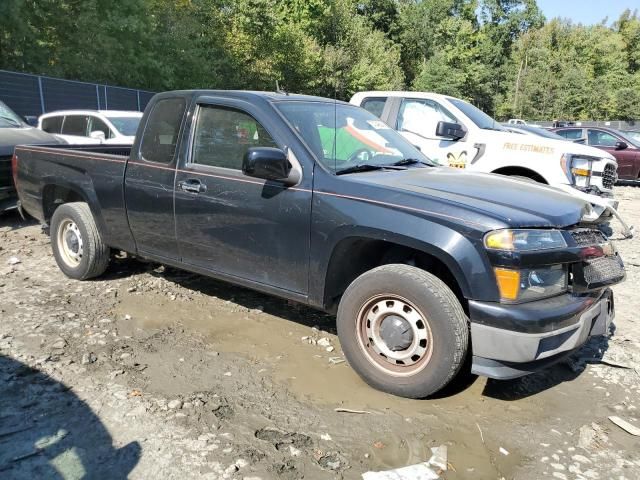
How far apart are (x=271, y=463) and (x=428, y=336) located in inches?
45.3

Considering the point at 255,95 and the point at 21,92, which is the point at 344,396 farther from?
the point at 21,92

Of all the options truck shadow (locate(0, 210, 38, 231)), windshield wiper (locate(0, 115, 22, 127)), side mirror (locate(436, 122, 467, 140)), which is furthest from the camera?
windshield wiper (locate(0, 115, 22, 127))

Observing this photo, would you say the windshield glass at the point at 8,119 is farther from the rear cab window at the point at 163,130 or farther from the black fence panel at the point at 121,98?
the black fence panel at the point at 121,98

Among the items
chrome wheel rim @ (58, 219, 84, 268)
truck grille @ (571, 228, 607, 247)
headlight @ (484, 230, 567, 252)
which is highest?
headlight @ (484, 230, 567, 252)

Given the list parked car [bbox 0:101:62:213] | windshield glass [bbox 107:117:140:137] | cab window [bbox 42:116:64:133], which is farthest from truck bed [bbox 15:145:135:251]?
cab window [bbox 42:116:64:133]

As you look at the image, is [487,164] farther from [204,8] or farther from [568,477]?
[204,8]

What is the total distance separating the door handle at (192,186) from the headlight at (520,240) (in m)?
2.18

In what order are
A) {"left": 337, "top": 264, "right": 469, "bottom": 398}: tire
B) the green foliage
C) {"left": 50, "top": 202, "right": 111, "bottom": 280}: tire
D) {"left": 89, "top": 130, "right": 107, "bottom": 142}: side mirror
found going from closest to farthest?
{"left": 337, "top": 264, "right": 469, "bottom": 398}: tire < {"left": 50, "top": 202, "right": 111, "bottom": 280}: tire < {"left": 89, "top": 130, "right": 107, "bottom": 142}: side mirror < the green foliage

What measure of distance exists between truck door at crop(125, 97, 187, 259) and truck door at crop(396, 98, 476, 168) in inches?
176

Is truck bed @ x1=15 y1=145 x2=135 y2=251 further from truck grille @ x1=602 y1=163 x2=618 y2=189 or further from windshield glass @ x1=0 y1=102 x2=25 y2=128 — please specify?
truck grille @ x1=602 y1=163 x2=618 y2=189

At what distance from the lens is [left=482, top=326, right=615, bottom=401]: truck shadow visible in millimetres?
3512

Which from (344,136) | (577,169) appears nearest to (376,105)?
(577,169)

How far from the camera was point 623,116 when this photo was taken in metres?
56.5

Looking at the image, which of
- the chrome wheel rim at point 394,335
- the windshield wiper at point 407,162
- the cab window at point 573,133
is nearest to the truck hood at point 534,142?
the windshield wiper at point 407,162
